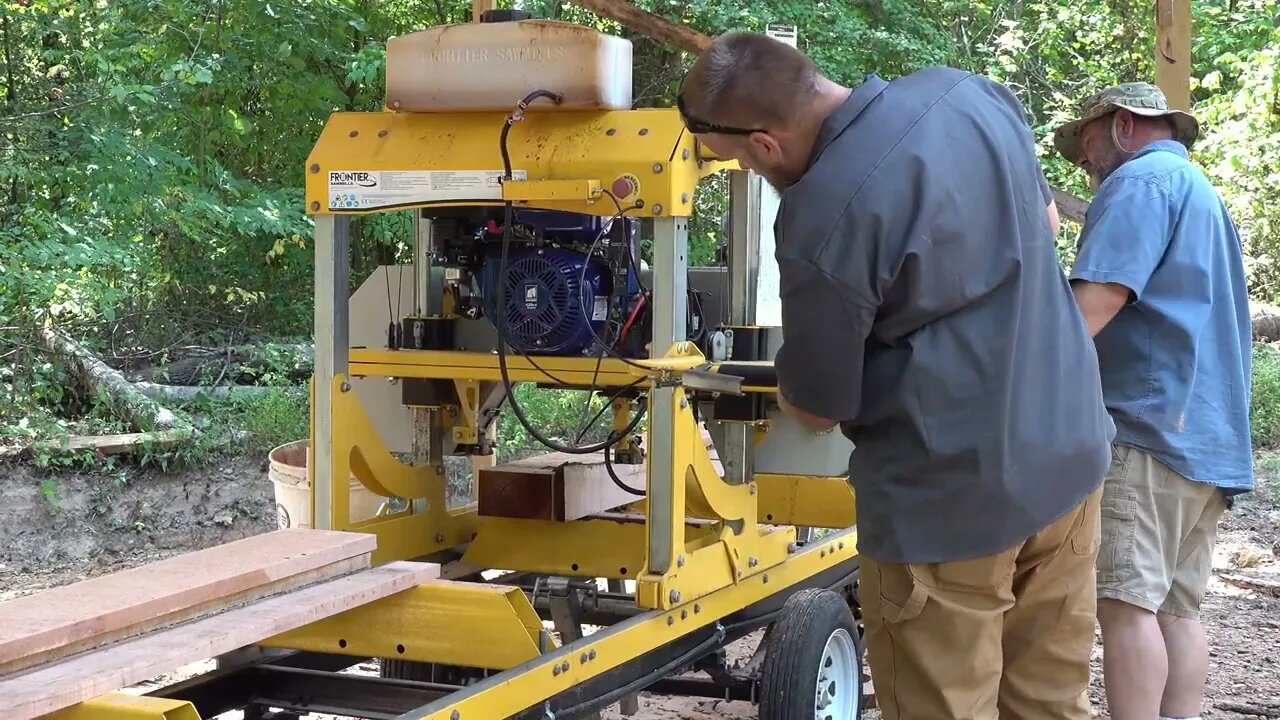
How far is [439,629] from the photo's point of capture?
313 cm

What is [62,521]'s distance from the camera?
7.31 metres

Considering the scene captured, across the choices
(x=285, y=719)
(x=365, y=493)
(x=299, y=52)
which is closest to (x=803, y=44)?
(x=299, y=52)

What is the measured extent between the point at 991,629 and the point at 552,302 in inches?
67.9

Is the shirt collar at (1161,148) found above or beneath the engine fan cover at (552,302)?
above

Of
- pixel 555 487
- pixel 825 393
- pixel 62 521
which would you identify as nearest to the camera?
pixel 825 393

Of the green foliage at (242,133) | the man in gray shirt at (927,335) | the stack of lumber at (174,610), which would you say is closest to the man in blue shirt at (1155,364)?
the man in gray shirt at (927,335)

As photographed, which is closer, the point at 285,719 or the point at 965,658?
the point at 965,658

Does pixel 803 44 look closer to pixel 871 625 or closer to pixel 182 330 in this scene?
pixel 182 330

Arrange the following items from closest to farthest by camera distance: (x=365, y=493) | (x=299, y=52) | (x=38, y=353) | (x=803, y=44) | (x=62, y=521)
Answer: (x=365, y=493) < (x=62, y=521) < (x=38, y=353) < (x=299, y=52) < (x=803, y=44)

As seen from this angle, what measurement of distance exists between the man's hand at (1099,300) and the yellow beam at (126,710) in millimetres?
2355

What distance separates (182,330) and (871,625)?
8.91 meters

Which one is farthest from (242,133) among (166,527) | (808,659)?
(808,659)

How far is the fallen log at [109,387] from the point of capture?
8.09 metres

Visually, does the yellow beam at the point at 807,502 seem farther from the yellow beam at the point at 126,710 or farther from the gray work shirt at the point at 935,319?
the yellow beam at the point at 126,710
